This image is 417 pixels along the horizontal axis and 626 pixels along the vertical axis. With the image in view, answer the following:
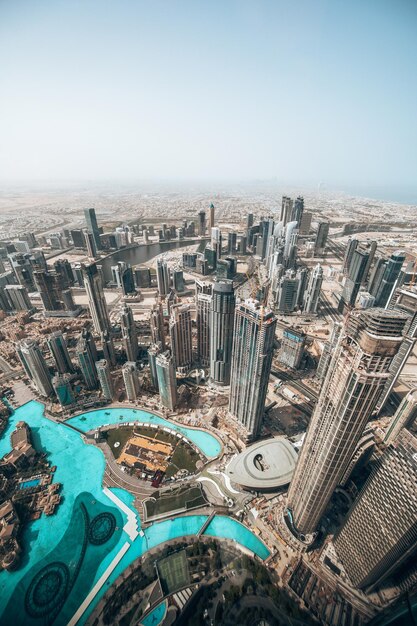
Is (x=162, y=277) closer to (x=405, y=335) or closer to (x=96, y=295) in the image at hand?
(x=96, y=295)

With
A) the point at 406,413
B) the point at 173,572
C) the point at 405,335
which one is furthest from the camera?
the point at 405,335

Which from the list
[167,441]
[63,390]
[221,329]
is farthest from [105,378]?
[221,329]

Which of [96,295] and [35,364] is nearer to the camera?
[35,364]

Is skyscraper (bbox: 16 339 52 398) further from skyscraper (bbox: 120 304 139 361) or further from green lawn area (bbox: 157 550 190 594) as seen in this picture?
green lawn area (bbox: 157 550 190 594)

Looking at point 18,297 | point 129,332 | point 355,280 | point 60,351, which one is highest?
point 355,280

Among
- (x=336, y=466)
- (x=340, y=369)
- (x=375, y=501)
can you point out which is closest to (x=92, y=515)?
(x=336, y=466)

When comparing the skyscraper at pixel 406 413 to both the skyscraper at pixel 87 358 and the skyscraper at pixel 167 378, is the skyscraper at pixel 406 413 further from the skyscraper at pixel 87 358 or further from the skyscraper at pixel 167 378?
the skyscraper at pixel 87 358
